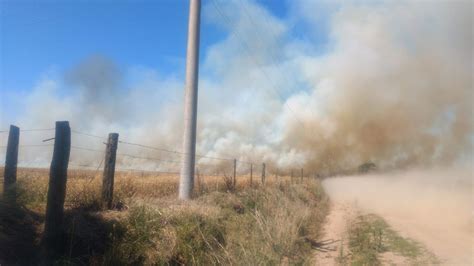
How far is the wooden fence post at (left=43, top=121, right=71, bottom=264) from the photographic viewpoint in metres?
5.66

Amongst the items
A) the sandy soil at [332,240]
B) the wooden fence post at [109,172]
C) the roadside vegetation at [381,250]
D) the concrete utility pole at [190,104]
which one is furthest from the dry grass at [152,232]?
the concrete utility pole at [190,104]

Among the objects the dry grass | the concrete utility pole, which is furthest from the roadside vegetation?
the concrete utility pole

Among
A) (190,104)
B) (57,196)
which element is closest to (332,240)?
(190,104)

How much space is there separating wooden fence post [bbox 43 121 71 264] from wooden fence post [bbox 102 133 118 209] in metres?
1.89

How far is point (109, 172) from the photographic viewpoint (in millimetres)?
8078

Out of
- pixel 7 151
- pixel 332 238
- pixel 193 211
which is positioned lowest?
pixel 332 238

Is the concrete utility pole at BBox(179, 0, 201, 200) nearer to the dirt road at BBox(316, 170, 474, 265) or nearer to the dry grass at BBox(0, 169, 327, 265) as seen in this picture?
the dry grass at BBox(0, 169, 327, 265)

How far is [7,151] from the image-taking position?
7.59m

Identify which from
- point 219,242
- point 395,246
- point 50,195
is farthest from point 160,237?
point 395,246

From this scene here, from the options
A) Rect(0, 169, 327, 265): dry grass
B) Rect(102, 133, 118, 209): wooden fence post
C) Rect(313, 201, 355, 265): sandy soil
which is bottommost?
Rect(313, 201, 355, 265): sandy soil

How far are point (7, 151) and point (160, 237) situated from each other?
136 inches

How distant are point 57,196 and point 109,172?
2178 mm

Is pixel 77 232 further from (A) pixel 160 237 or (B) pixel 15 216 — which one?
(A) pixel 160 237

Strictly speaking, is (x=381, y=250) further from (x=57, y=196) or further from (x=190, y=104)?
(x=57, y=196)
